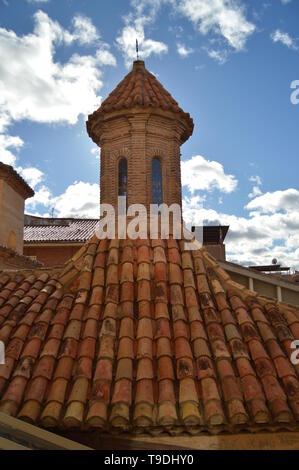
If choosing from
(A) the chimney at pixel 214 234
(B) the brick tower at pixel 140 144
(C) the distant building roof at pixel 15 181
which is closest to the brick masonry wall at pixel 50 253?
(A) the chimney at pixel 214 234

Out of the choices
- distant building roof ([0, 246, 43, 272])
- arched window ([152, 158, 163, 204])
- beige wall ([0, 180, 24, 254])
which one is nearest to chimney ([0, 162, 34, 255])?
beige wall ([0, 180, 24, 254])

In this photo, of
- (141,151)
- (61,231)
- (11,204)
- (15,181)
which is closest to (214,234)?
(61,231)

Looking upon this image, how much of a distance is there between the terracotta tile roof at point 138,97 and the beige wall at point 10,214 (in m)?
6.56

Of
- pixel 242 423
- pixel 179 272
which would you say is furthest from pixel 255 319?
pixel 242 423

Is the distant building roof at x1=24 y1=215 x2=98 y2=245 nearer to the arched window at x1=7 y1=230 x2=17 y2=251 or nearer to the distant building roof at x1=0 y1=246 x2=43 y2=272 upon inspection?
the arched window at x1=7 y1=230 x2=17 y2=251

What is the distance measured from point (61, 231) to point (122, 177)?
701 inches

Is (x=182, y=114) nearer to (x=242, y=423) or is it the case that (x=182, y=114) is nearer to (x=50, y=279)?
(x=50, y=279)

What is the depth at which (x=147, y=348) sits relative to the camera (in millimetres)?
4293

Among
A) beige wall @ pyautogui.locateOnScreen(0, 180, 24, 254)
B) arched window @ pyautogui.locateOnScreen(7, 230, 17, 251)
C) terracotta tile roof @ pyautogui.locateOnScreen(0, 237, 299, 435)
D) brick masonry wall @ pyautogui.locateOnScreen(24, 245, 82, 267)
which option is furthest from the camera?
brick masonry wall @ pyautogui.locateOnScreen(24, 245, 82, 267)

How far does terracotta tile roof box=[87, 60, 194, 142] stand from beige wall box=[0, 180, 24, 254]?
6.56 metres

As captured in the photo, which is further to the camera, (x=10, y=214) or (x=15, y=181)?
(x=10, y=214)

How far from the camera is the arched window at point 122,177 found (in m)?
6.99

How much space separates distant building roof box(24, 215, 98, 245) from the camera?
2198cm

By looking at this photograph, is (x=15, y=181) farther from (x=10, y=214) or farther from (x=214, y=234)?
(x=214, y=234)
